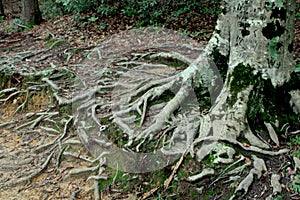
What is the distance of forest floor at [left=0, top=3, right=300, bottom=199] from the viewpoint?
3.41 meters

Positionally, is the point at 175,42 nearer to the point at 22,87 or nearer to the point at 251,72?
the point at 22,87

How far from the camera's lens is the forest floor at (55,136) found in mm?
3410

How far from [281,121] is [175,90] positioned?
1.52m

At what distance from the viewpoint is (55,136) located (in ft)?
17.1

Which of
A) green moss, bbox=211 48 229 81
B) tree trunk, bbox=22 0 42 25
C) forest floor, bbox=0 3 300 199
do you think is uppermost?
tree trunk, bbox=22 0 42 25

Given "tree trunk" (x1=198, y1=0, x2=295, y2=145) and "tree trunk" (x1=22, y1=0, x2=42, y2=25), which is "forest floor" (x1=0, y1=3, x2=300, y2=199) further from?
"tree trunk" (x1=198, y1=0, x2=295, y2=145)

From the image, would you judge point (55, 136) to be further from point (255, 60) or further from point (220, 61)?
point (255, 60)

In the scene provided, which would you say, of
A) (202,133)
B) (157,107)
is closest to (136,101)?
(157,107)

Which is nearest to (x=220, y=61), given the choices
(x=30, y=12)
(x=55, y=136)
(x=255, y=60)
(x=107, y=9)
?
(x=255, y=60)

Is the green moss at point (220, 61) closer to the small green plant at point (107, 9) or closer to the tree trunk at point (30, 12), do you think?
the small green plant at point (107, 9)

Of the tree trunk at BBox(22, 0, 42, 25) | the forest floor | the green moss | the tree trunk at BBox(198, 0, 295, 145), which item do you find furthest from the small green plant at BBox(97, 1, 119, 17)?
the tree trunk at BBox(198, 0, 295, 145)

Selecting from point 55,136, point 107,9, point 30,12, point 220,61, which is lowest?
point 55,136

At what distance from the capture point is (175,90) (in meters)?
4.64

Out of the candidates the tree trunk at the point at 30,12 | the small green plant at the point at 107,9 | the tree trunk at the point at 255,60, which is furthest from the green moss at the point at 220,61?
the tree trunk at the point at 30,12
